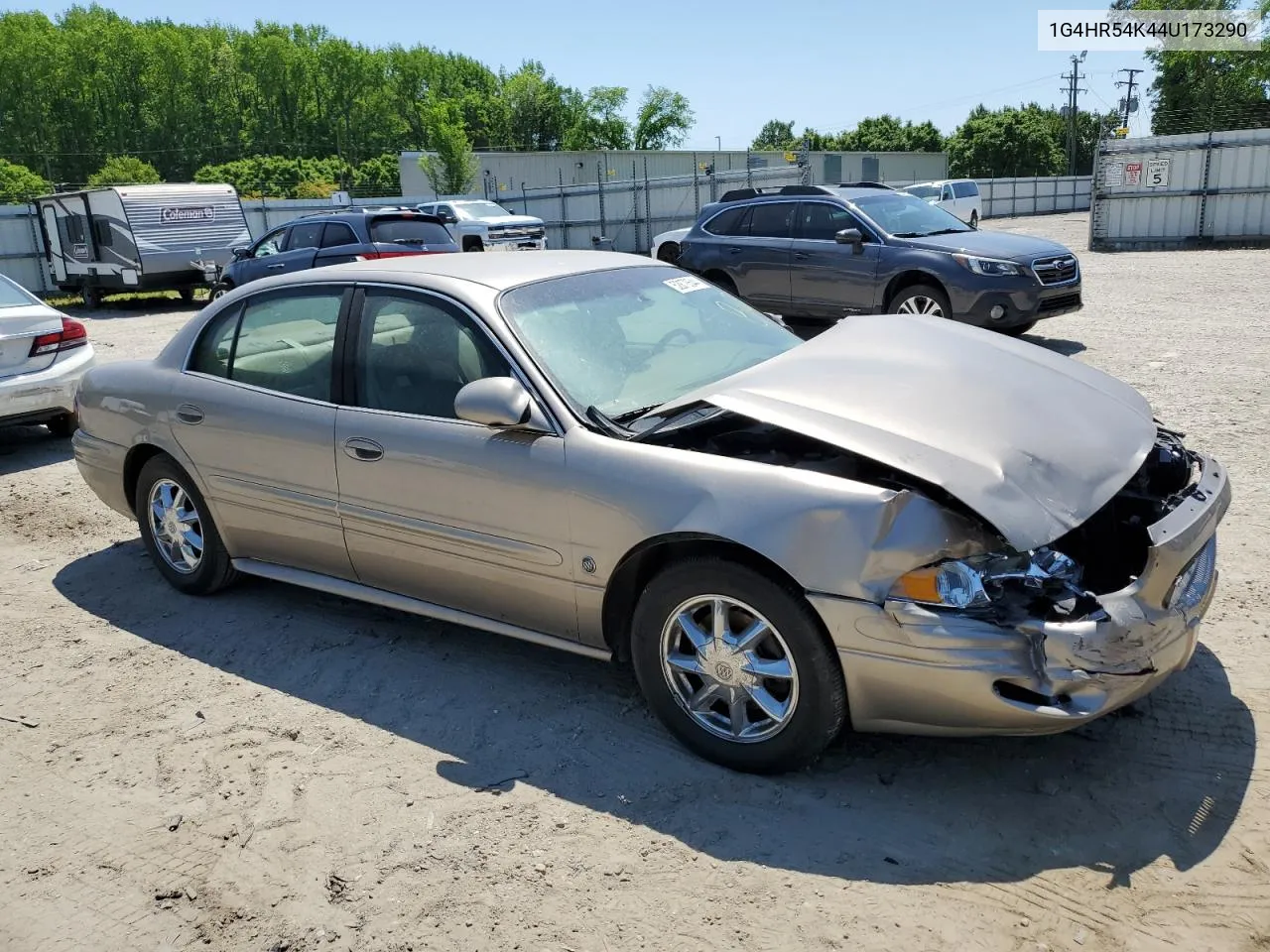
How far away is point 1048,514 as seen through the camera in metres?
2.95

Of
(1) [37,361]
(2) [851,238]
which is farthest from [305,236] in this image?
(2) [851,238]

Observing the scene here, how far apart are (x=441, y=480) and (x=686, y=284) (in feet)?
5.25

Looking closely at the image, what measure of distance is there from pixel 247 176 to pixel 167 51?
4041 centimetres

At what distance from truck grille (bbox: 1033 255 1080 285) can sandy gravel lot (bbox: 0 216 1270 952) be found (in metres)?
5.99

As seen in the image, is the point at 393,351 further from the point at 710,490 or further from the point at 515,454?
the point at 710,490

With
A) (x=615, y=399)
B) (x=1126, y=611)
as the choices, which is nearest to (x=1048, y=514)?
(x=1126, y=611)

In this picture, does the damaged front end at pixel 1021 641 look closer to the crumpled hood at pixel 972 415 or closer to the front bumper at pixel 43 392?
the crumpled hood at pixel 972 415

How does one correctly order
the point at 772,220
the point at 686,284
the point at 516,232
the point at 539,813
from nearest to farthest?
the point at 539,813
the point at 686,284
the point at 772,220
the point at 516,232

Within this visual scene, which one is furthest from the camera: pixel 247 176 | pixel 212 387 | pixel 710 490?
pixel 247 176

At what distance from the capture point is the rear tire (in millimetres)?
8539

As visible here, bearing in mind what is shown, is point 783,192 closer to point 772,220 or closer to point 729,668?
point 772,220

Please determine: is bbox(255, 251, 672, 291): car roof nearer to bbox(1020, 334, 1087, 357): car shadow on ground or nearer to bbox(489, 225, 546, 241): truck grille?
bbox(1020, 334, 1087, 357): car shadow on ground

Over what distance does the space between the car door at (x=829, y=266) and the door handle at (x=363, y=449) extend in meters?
7.62

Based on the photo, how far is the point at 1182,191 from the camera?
2328cm
